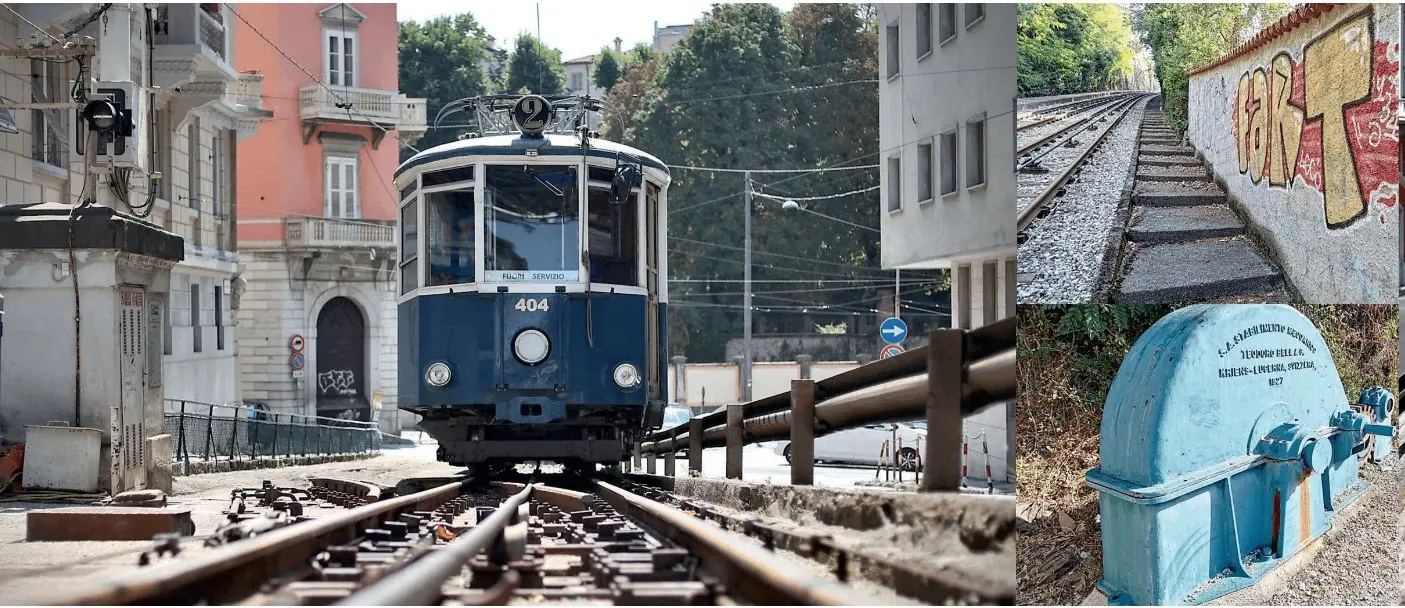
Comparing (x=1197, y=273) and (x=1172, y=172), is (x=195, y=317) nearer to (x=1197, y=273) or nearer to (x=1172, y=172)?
(x=1172, y=172)

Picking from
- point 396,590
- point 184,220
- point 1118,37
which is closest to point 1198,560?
point 1118,37

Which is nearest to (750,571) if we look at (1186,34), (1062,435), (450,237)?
(1062,435)

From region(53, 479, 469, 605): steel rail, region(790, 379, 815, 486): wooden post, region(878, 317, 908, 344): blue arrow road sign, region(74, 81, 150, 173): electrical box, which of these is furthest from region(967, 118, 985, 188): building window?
region(74, 81, 150, 173): electrical box

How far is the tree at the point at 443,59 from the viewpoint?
13996 millimetres

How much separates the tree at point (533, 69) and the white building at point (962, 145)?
835 centimetres

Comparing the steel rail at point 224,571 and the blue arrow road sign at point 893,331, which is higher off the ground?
the blue arrow road sign at point 893,331

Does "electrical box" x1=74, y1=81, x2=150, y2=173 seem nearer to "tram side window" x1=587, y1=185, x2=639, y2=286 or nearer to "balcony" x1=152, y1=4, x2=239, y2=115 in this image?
"tram side window" x1=587, y1=185, x2=639, y2=286

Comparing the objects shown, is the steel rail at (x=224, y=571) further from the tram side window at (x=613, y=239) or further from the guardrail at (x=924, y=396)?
the tram side window at (x=613, y=239)

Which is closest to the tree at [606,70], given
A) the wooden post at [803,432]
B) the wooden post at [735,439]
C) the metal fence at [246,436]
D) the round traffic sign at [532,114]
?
the metal fence at [246,436]

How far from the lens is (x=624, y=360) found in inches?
296

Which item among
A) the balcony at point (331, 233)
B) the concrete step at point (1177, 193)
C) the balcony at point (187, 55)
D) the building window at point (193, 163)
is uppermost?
the balcony at point (187, 55)

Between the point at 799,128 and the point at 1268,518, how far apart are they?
10.8 m

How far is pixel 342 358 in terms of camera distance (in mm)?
24922

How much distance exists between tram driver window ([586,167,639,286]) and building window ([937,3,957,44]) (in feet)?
12.3
